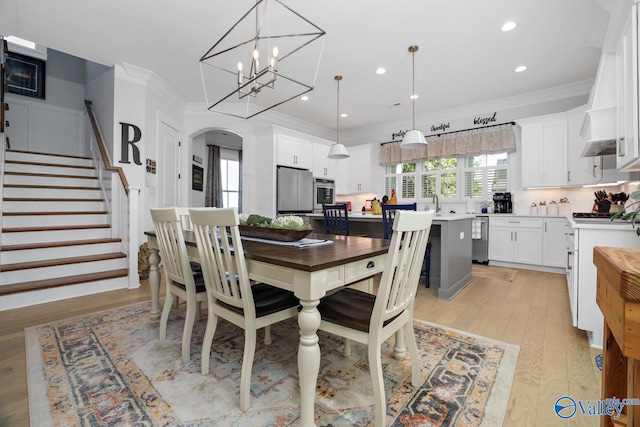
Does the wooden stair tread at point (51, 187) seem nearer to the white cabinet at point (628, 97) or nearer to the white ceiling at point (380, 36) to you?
the white ceiling at point (380, 36)

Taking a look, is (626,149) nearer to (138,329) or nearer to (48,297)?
(138,329)

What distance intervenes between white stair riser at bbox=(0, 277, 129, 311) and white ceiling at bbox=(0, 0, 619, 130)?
2.68 meters

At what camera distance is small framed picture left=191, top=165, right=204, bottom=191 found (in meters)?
6.66

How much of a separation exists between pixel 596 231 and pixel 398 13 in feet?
8.09

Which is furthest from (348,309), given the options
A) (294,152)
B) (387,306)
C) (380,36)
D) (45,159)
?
(45,159)

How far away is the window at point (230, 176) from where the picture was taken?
786 centimetres

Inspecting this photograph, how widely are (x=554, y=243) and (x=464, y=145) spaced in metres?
2.15

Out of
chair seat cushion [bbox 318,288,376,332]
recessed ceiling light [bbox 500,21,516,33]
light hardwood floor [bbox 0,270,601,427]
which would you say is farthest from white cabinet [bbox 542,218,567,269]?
chair seat cushion [bbox 318,288,376,332]

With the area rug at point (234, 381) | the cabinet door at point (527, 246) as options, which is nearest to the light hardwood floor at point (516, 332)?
the area rug at point (234, 381)

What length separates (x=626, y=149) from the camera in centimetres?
189

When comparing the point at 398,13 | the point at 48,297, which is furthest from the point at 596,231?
the point at 48,297

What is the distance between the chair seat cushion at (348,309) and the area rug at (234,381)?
0.43m

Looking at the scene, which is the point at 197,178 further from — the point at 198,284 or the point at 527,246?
the point at 527,246

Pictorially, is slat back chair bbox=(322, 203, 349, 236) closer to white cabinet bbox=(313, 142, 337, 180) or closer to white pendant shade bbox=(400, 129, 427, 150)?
white pendant shade bbox=(400, 129, 427, 150)
